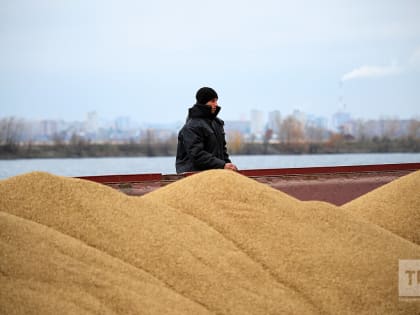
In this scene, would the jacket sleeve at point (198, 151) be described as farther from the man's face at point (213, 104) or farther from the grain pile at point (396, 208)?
the grain pile at point (396, 208)

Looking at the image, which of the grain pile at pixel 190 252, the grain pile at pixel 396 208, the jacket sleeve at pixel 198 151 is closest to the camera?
the grain pile at pixel 190 252

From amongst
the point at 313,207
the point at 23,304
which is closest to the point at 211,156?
the point at 313,207

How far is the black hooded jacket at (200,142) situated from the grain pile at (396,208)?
1.05 meters

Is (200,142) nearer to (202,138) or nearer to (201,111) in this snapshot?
(202,138)

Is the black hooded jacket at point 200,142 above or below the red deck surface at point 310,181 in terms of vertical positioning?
above

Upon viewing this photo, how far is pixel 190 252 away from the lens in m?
3.61

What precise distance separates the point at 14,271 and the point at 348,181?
11.9ft

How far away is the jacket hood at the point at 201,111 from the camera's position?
17.9ft

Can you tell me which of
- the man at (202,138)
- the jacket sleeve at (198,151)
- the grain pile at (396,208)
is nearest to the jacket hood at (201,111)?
the man at (202,138)

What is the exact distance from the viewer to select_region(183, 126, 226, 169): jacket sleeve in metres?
5.36

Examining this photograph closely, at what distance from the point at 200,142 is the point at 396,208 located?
143 cm

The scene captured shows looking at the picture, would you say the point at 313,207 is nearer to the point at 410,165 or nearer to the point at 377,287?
the point at 377,287

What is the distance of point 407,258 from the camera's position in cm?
408

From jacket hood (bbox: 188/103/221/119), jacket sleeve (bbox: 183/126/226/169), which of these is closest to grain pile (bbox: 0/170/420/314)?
jacket sleeve (bbox: 183/126/226/169)
